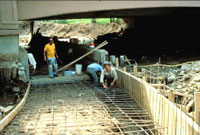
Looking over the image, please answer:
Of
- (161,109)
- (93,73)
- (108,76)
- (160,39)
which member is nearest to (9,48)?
(93,73)

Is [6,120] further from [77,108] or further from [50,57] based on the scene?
[50,57]

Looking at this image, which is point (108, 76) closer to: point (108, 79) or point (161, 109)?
point (108, 79)

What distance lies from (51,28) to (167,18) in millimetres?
14988

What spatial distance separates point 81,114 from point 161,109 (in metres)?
2.17

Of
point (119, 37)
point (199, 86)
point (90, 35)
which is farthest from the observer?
point (90, 35)

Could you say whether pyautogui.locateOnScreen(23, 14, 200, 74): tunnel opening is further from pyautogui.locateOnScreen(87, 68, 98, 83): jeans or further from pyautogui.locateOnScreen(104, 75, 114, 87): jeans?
pyautogui.locateOnScreen(104, 75, 114, 87): jeans

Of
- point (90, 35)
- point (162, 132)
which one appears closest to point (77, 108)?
point (162, 132)

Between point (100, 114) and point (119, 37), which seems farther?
point (119, 37)

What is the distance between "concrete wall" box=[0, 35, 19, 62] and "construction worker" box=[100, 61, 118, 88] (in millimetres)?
3717

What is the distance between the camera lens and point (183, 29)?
760 inches

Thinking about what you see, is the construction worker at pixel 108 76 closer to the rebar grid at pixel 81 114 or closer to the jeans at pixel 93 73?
the rebar grid at pixel 81 114

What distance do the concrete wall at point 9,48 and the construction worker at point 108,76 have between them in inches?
146

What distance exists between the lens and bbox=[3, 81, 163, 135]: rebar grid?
19.7 ft

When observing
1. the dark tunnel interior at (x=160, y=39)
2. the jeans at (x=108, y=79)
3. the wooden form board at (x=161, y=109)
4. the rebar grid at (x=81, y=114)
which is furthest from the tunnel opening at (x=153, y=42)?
the wooden form board at (x=161, y=109)
